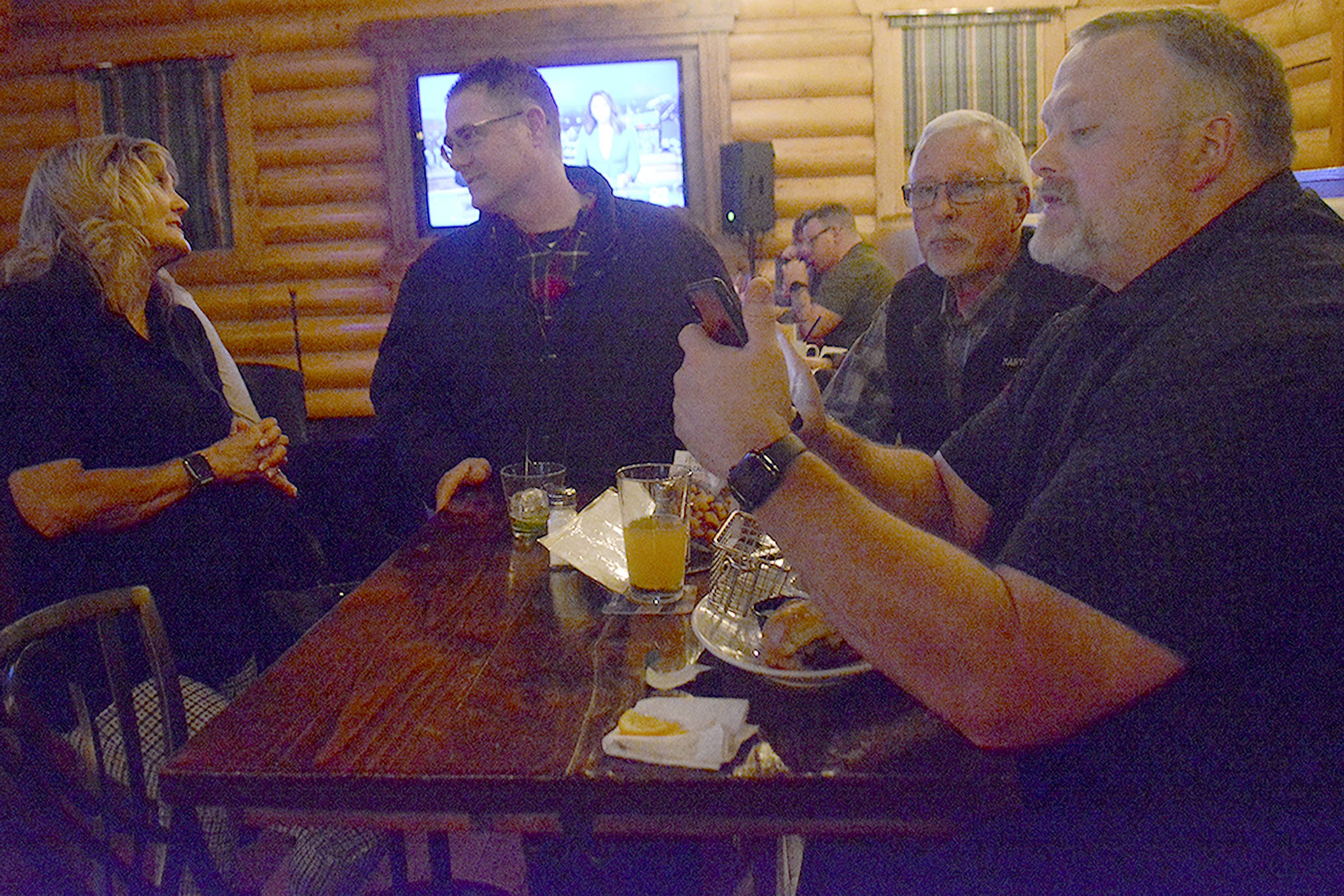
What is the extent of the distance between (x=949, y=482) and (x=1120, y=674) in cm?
74

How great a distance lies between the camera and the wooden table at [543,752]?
98cm

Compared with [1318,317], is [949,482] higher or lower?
lower

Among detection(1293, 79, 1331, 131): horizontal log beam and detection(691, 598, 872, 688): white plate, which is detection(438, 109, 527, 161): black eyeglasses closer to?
detection(691, 598, 872, 688): white plate

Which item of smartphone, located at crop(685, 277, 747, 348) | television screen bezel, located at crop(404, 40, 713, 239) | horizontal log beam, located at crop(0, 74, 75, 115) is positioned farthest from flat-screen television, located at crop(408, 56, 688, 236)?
smartphone, located at crop(685, 277, 747, 348)

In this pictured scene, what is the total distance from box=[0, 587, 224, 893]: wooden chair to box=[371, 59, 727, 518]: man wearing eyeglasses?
1.17 meters

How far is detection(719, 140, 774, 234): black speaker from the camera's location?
18.7 ft

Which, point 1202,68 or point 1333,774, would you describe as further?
point 1202,68

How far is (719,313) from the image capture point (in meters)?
1.27

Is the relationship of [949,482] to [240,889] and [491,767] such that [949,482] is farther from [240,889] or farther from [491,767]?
[240,889]

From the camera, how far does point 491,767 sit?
3.28 feet

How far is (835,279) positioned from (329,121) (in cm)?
357

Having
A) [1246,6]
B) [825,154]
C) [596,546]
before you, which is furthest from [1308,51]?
[596,546]

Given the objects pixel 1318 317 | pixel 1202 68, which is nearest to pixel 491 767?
pixel 1318 317

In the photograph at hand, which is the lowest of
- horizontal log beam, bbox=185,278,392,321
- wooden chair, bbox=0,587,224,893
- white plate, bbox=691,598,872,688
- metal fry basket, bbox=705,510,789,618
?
wooden chair, bbox=0,587,224,893
